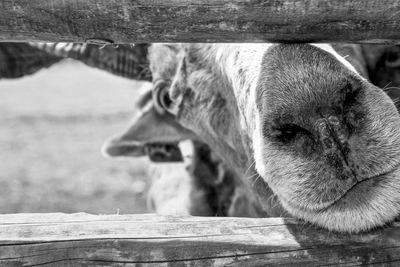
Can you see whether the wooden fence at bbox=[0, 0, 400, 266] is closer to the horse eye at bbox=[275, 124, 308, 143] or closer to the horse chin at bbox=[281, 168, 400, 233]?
the horse chin at bbox=[281, 168, 400, 233]

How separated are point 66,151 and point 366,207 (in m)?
10.4

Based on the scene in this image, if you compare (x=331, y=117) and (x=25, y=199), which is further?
(x=25, y=199)

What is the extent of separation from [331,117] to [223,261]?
63 centimetres

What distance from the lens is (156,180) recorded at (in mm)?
6418

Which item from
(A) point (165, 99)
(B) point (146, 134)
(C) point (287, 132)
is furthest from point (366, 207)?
(B) point (146, 134)

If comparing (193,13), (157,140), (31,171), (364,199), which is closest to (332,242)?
(364,199)

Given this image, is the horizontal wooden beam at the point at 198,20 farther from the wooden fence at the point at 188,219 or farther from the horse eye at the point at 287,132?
the horse eye at the point at 287,132

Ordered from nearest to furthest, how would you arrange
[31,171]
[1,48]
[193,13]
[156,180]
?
[193,13] → [1,48] → [156,180] → [31,171]

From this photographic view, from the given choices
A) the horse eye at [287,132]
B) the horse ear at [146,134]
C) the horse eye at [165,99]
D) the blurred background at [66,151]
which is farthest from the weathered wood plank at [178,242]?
the blurred background at [66,151]

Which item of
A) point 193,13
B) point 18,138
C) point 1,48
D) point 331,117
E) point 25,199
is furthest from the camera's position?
point 18,138

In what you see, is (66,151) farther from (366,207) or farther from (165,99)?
(366,207)

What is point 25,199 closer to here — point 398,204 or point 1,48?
point 1,48

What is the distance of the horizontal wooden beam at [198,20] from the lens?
213 centimetres

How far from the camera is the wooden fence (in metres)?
2.14
